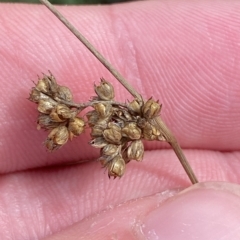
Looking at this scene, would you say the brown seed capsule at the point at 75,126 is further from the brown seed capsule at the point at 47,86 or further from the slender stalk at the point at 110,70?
the brown seed capsule at the point at 47,86

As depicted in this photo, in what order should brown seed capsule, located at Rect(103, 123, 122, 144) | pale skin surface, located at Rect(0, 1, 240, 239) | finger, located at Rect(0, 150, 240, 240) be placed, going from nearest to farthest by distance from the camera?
brown seed capsule, located at Rect(103, 123, 122, 144), pale skin surface, located at Rect(0, 1, 240, 239), finger, located at Rect(0, 150, 240, 240)

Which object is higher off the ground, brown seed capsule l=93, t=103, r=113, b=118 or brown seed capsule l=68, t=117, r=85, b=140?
brown seed capsule l=93, t=103, r=113, b=118

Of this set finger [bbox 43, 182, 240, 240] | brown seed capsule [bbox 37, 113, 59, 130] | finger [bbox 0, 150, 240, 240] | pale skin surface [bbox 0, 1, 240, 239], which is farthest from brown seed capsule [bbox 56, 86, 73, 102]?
finger [bbox 0, 150, 240, 240]

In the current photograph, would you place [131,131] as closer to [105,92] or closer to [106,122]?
[106,122]

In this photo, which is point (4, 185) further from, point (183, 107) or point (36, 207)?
point (183, 107)

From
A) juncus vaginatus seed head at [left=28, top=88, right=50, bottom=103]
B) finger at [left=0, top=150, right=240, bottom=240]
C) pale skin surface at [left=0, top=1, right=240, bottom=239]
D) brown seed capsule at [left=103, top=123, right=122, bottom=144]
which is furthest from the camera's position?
finger at [left=0, top=150, right=240, bottom=240]

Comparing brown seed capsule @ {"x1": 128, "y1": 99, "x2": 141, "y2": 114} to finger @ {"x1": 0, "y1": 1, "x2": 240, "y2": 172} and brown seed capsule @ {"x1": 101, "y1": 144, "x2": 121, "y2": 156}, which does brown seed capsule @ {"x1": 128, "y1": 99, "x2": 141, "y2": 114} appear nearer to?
brown seed capsule @ {"x1": 101, "y1": 144, "x2": 121, "y2": 156}

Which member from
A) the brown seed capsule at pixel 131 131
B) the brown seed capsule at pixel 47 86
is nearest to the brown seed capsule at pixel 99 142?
the brown seed capsule at pixel 131 131
